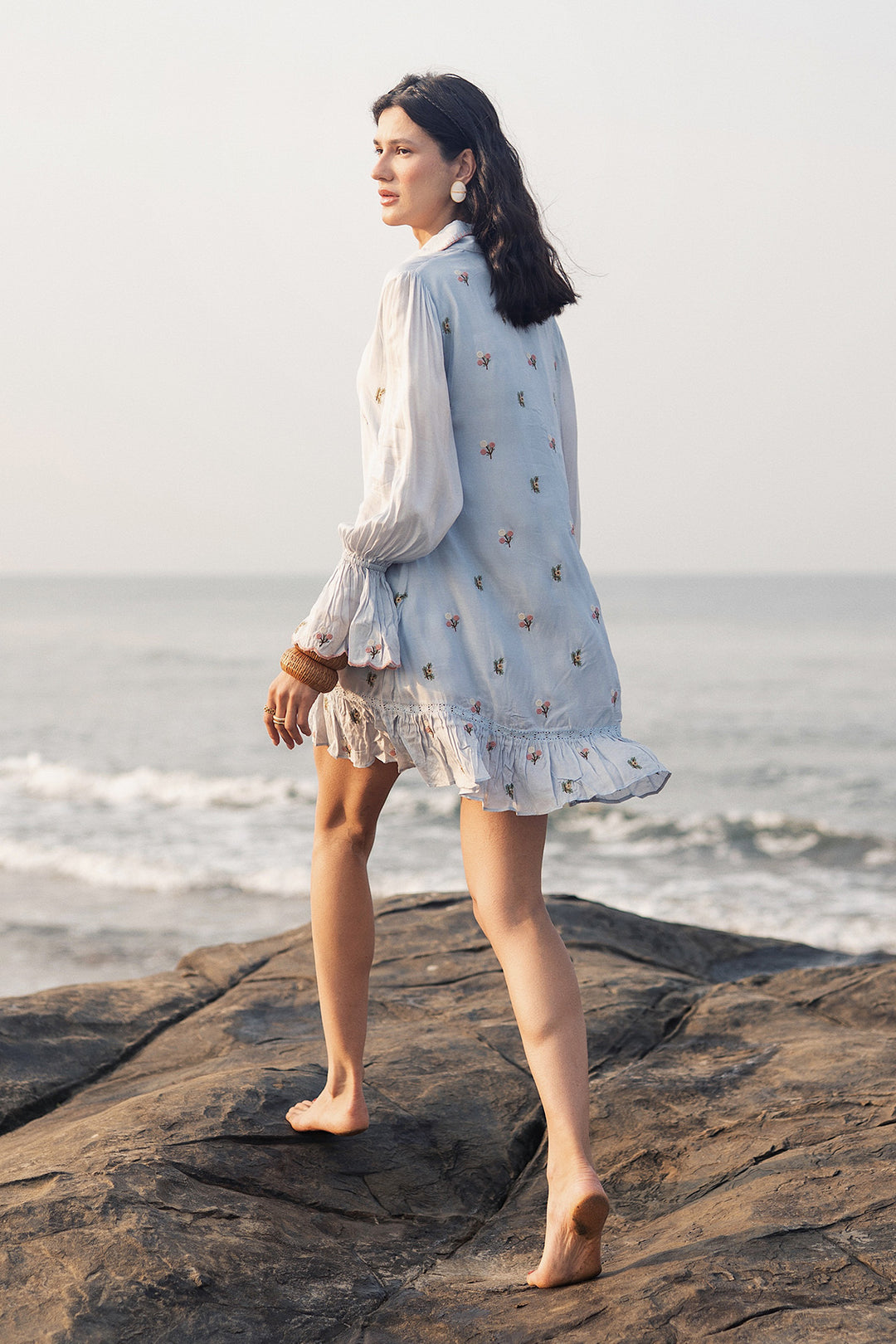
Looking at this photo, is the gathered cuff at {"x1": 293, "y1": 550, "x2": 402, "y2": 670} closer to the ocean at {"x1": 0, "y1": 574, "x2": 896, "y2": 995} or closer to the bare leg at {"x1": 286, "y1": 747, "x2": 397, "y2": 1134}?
the bare leg at {"x1": 286, "y1": 747, "x2": 397, "y2": 1134}

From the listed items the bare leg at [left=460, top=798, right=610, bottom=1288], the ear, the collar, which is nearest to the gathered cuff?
the bare leg at [left=460, top=798, right=610, bottom=1288]

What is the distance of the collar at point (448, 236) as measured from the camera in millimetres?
2014

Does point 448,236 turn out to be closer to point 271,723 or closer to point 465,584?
point 465,584

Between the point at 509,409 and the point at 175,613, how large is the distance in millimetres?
59543

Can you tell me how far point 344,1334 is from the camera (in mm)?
1691

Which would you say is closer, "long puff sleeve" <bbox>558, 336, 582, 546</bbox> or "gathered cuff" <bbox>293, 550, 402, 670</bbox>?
"gathered cuff" <bbox>293, 550, 402, 670</bbox>

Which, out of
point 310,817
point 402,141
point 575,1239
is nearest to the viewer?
point 575,1239

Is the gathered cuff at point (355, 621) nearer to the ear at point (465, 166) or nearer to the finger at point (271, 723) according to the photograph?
the finger at point (271, 723)

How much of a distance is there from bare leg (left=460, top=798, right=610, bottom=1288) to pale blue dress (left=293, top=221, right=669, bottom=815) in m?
0.12

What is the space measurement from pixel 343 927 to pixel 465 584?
2.57 ft

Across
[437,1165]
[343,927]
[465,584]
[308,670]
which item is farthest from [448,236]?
[437,1165]

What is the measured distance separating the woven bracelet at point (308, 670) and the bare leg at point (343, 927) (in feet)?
1.05

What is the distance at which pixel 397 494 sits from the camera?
1835mm

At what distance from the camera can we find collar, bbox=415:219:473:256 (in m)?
2.01
